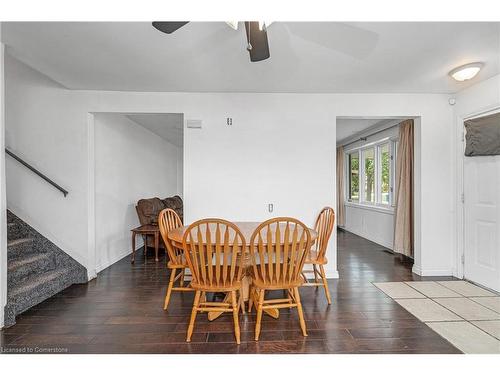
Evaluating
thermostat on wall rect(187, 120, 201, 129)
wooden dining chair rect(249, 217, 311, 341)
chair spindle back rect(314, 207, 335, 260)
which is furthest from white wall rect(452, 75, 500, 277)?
thermostat on wall rect(187, 120, 201, 129)

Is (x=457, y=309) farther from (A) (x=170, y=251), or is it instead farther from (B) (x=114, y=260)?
(B) (x=114, y=260)

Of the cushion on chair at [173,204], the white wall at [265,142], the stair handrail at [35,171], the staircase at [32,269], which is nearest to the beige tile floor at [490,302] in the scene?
the white wall at [265,142]

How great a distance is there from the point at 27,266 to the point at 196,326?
6.49ft

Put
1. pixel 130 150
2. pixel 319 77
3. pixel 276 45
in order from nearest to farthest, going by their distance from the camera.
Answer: pixel 276 45
pixel 319 77
pixel 130 150

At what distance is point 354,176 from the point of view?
7.42m

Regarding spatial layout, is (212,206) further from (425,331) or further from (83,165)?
(425,331)

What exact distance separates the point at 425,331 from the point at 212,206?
2.47m

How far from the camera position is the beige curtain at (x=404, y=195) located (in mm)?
4363

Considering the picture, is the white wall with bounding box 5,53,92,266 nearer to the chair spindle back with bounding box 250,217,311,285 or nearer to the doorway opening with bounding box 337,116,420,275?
the chair spindle back with bounding box 250,217,311,285

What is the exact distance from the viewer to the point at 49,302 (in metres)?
2.82

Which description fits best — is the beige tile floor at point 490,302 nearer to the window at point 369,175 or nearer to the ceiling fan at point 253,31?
the ceiling fan at point 253,31

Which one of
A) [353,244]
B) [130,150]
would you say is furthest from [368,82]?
[130,150]

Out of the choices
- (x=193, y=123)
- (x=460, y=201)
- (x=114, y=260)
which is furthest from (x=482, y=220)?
(x=114, y=260)

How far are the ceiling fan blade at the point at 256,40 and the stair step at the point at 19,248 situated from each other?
126 inches
